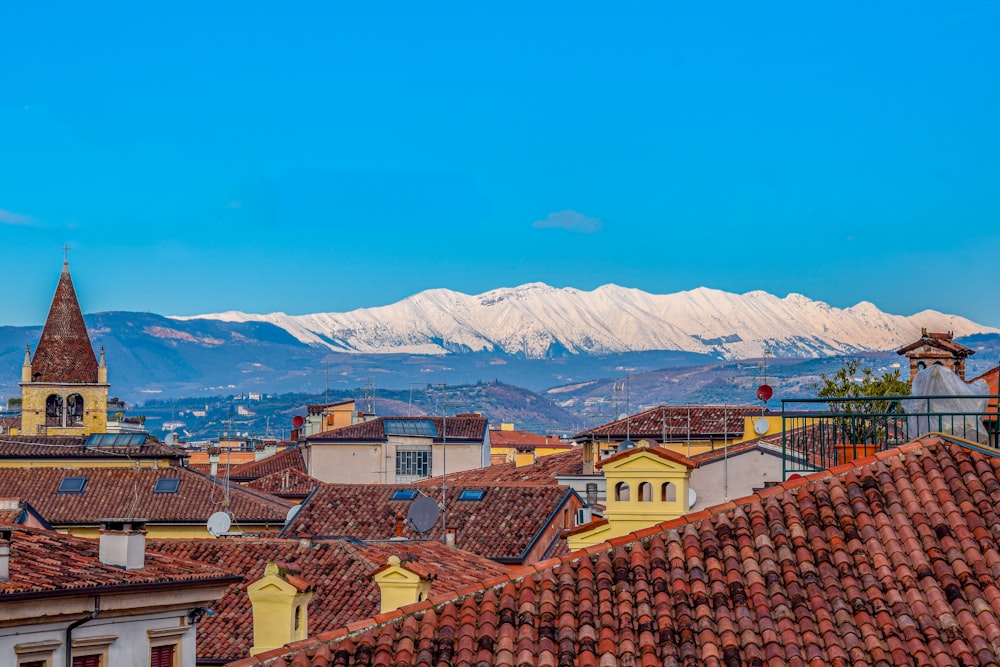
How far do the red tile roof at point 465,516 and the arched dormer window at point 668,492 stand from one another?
90.1 feet

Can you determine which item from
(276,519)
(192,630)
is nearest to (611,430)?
(276,519)

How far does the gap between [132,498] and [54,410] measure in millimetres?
60124

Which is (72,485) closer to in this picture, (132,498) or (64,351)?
(132,498)

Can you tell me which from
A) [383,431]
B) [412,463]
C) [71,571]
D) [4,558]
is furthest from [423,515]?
[412,463]

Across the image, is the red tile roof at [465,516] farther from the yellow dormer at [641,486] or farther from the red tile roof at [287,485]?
the yellow dormer at [641,486]

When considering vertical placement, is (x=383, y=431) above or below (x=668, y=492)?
below

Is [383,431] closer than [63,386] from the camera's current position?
Yes

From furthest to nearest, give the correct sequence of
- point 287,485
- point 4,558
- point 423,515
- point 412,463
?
1. point 412,463
2. point 287,485
3. point 423,515
4. point 4,558

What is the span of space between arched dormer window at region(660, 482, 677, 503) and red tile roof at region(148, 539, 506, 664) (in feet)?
24.6

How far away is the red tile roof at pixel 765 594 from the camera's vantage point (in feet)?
41.1

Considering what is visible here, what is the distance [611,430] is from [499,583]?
174 feet

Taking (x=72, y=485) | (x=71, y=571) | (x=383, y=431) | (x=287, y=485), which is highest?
(x=71, y=571)

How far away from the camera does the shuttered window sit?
20859 millimetres

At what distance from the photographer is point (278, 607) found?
23.0m
